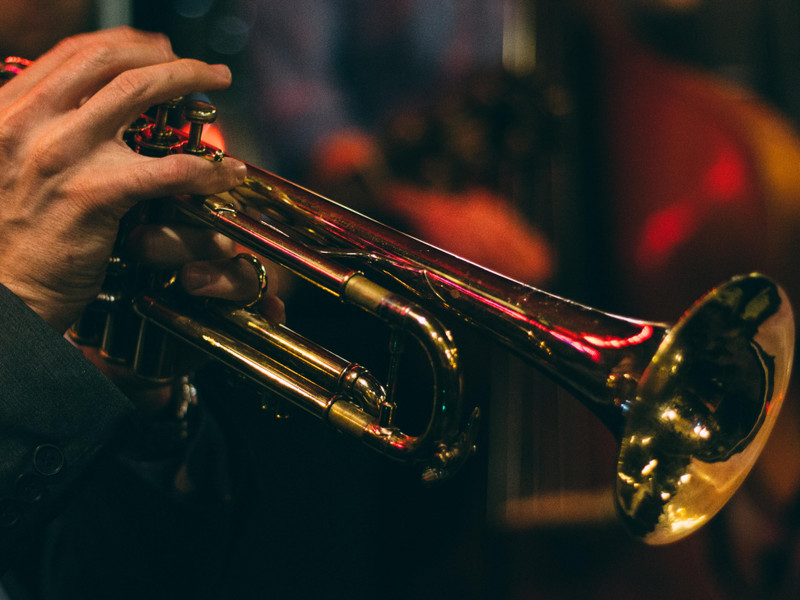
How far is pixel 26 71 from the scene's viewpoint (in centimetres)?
56

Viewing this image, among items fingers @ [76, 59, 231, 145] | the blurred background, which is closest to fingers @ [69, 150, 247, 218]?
fingers @ [76, 59, 231, 145]

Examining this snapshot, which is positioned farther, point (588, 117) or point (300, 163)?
point (300, 163)

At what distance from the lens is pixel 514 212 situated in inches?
58.8

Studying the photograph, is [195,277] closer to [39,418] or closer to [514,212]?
[39,418]

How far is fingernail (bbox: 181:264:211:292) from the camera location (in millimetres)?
616

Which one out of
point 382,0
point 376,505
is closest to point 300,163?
point 382,0

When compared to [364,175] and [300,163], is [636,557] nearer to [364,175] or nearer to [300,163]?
[364,175]

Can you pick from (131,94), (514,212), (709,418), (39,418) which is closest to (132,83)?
(131,94)

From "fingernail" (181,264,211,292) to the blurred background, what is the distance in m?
0.31

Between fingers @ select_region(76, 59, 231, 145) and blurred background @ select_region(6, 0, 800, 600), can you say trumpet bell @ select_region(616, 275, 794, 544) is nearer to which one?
blurred background @ select_region(6, 0, 800, 600)

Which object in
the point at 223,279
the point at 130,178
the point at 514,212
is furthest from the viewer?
the point at 514,212

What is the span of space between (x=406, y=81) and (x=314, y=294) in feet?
3.15

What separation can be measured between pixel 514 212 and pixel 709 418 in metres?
0.94

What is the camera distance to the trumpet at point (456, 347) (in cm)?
56
